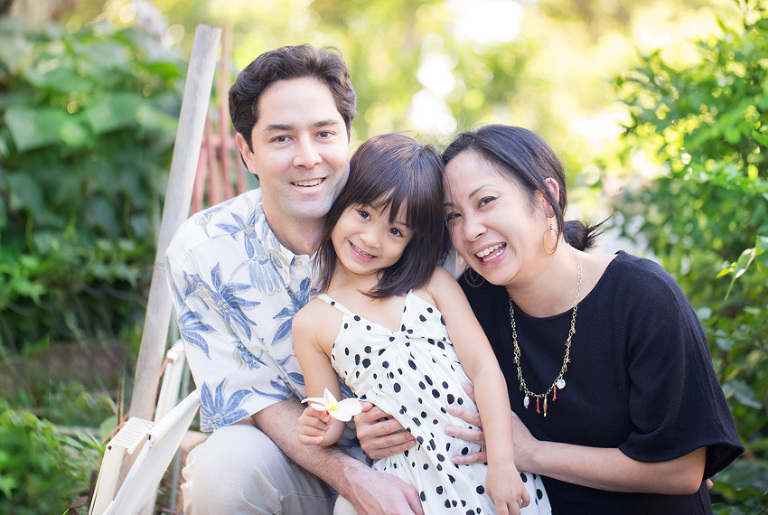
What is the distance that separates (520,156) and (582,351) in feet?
1.88

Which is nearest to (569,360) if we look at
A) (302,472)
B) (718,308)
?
(302,472)

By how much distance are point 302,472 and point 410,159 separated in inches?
41.0

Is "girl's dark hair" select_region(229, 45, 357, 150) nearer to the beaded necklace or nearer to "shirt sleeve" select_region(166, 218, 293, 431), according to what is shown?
"shirt sleeve" select_region(166, 218, 293, 431)

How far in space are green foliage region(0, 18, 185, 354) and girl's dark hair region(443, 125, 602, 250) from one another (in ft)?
8.24

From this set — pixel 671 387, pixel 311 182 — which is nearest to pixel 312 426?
pixel 311 182

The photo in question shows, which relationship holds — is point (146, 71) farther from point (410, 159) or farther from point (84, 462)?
point (410, 159)

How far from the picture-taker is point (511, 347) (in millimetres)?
2008

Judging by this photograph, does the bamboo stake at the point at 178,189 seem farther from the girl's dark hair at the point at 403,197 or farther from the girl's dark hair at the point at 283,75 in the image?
the girl's dark hair at the point at 403,197

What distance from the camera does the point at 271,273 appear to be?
2.16 m

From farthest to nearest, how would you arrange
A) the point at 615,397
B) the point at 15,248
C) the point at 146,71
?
the point at 146,71 < the point at 15,248 < the point at 615,397

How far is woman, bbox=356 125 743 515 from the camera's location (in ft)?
5.48

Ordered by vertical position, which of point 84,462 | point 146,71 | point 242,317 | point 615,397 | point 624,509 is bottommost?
point 84,462

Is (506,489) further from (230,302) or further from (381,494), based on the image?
(230,302)

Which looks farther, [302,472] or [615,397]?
[302,472]
